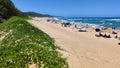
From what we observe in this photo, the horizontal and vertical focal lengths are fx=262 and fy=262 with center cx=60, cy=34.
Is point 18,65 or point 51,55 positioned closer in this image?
point 18,65

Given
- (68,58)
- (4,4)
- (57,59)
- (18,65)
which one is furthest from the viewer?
(4,4)

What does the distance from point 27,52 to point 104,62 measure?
4.67 metres

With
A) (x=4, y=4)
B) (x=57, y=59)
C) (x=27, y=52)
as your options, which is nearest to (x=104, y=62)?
(x=57, y=59)

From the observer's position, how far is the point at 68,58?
14.7 meters

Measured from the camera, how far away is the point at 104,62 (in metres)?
→ 15.5

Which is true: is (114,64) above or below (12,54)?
below

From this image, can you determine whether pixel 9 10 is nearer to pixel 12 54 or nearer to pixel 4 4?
pixel 4 4

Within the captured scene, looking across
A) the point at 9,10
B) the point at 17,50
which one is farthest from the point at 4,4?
the point at 17,50

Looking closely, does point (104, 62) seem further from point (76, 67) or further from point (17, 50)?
point (17, 50)

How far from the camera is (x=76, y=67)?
13.5m

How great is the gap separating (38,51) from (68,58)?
5.80 feet

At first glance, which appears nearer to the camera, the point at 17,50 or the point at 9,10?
the point at 17,50

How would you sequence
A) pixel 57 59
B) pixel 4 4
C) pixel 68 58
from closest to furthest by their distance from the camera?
pixel 57 59 → pixel 68 58 → pixel 4 4

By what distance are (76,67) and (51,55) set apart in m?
1.47
